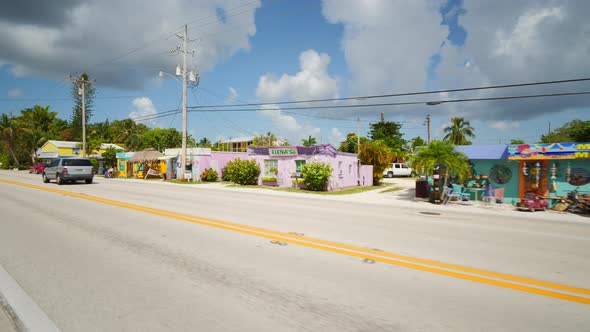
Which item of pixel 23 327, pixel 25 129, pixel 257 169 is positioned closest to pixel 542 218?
pixel 23 327

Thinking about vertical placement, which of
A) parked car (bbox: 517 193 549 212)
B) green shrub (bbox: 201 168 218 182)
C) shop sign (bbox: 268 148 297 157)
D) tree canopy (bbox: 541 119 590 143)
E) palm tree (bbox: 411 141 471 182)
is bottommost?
parked car (bbox: 517 193 549 212)

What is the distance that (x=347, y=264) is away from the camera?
16.9 ft

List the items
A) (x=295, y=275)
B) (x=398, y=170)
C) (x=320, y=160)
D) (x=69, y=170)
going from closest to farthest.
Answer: (x=295, y=275)
(x=69, y=170)
(x=320, y=160)
(x=398, y=170)

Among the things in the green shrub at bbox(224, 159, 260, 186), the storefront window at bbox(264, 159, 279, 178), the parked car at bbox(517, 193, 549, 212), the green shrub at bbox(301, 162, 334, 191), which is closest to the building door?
the parked car at bbox(517, 193, 549, 212)

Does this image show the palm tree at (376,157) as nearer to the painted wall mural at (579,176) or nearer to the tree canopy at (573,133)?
the painted wall mural at (579,176)

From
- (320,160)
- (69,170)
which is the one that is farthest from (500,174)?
(69,170)

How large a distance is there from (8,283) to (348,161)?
23580mm

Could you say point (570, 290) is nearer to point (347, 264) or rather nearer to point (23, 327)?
Result: point (347, 264)

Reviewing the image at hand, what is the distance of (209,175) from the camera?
29641 mm

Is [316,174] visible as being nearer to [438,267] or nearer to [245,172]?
[245,172]

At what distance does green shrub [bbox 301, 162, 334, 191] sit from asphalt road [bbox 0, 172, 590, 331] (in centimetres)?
1228

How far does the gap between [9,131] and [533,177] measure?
256ft

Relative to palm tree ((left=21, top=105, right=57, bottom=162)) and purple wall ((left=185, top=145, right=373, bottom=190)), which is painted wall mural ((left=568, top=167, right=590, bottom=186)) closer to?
purple wall ((left=185, top=145, right=373, bottom=190))

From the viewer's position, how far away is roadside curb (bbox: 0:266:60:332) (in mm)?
3197
